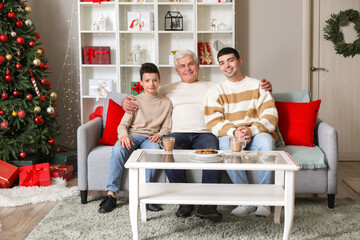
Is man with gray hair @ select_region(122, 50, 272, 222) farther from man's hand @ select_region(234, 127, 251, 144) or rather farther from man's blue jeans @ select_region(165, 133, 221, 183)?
man's hand @ select_region(234, 127, 251, 144)

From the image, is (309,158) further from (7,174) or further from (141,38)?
(141,38)

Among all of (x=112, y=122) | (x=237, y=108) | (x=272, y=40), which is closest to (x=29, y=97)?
(x=112, y=122)

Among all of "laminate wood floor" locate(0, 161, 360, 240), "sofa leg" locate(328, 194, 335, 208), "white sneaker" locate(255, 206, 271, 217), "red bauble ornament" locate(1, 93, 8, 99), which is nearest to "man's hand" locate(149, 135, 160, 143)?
"laminate wood floor" locate(0, 161, 360, 240)

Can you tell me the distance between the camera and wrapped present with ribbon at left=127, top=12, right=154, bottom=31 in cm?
429

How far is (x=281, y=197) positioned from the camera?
6.95 ft

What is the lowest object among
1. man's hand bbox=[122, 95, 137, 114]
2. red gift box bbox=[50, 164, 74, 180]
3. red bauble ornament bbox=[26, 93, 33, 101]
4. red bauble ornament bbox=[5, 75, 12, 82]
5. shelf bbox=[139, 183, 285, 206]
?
red gift box bbox=[50, 164, 74, 180]

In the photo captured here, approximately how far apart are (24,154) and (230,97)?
75.7 inches

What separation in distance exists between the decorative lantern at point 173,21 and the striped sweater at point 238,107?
1570 mm

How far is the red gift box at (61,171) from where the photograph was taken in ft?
11.5

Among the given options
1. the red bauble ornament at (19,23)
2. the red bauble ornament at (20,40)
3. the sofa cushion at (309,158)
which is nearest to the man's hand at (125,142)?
the sofa cushion at (309,158)

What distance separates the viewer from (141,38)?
177 inches

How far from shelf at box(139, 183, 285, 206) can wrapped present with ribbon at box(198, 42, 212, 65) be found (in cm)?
222

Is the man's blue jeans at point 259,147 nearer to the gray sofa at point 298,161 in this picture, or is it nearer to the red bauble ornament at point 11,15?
the gray sofa at point 298,161

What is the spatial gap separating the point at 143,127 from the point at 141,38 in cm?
182
